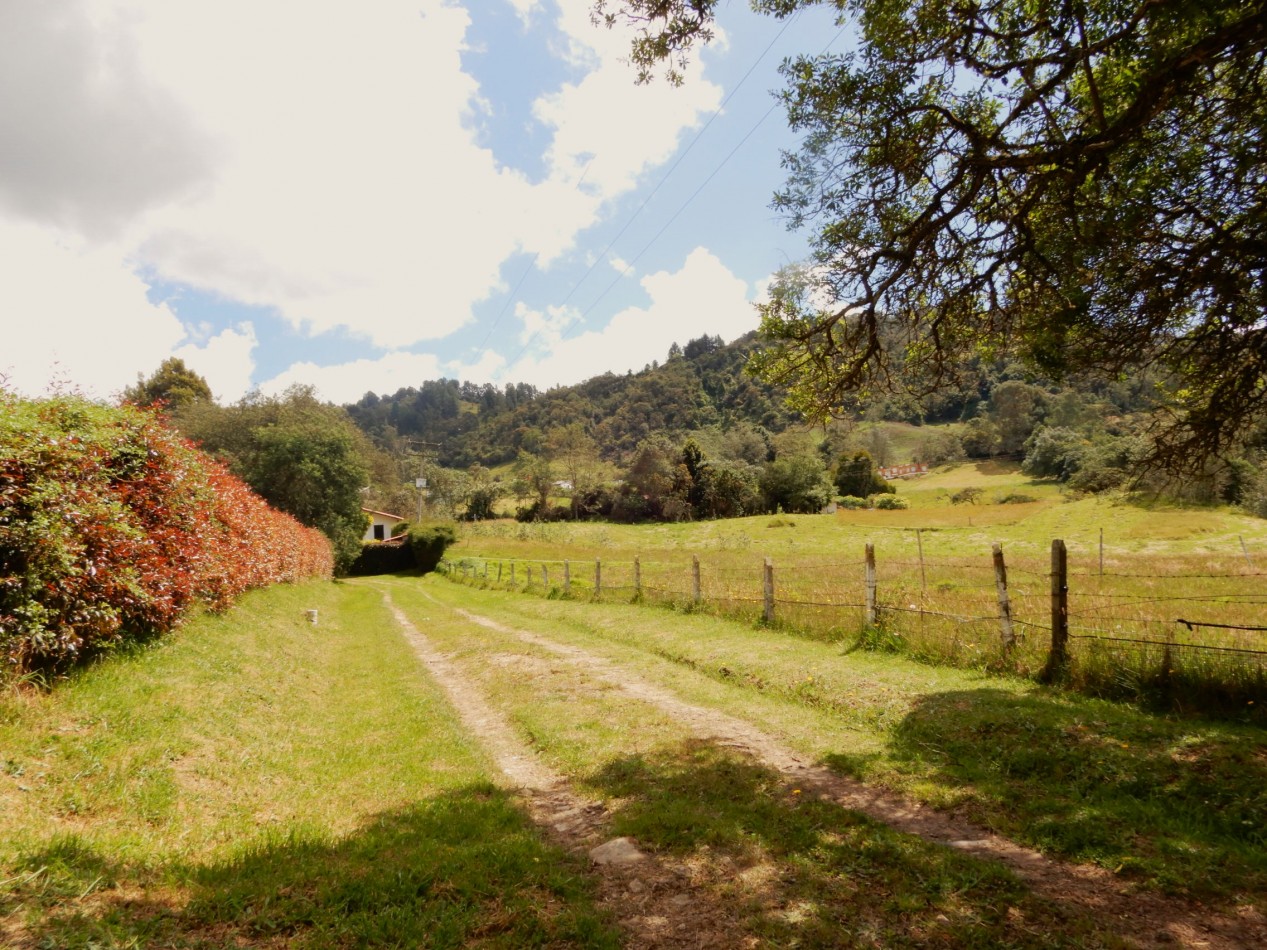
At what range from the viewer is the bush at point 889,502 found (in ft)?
218

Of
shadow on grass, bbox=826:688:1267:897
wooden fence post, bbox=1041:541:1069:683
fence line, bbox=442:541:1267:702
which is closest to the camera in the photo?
shadow on grass, bbox=826:688:1267:897

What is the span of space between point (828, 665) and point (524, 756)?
5.48 metres

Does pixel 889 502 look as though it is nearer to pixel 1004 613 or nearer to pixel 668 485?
pixel 668 485

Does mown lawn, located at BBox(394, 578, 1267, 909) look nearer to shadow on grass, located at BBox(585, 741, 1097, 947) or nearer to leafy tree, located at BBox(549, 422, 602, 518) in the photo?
shadow on grass, located at BBox(585, 741, 1097, 947)

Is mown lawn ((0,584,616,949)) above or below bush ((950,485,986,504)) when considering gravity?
below

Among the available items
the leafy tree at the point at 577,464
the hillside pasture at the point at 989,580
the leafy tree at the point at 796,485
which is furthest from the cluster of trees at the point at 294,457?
the leafy tree at the point at 796,485

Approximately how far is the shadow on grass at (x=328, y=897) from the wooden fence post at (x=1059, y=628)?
733cm

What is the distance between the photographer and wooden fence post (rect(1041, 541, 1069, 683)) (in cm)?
812

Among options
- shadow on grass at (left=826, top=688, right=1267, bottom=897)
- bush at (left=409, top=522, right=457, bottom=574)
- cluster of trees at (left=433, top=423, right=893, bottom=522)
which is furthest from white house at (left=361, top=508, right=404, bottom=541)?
shadow on grass at (left=826, top=688, right=1267, bottom=897)

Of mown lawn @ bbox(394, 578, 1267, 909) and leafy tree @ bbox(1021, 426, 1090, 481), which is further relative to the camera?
leafy tree @ bbox(1021, 426, 1090, 481)

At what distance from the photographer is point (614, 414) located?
160875mm

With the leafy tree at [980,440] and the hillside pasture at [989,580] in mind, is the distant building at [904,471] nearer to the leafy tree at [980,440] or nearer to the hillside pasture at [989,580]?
the leafy tree at [980,440]

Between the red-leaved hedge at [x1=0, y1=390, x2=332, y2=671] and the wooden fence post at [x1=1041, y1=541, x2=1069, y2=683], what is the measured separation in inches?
474

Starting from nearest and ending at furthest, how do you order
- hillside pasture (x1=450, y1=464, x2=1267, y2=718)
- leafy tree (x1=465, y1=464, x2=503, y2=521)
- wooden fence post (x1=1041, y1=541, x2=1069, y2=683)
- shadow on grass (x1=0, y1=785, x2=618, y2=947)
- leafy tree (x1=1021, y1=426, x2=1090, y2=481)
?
shadow on grass (x1=0, y1=785, x2=618, y2=947)
hillside pasture (x1=450, y1=464, x2=1267, y2=718)
wooden fence post (x1=1041, y1=541, x2=1069, y2=683)
leafy tree (x1=1021, y1=426, x2=1090, y2=481)
leafy tree (x1=465, y1=464, x2=503, y2=521)
